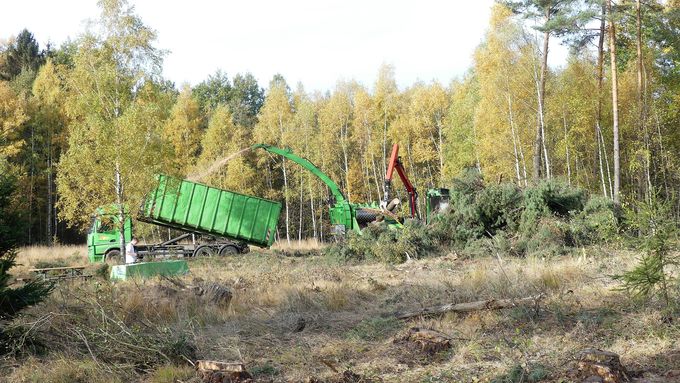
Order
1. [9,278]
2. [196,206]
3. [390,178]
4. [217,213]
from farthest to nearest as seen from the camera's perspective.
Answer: [217,213]
[196,206]
[390,178]
[9,278]

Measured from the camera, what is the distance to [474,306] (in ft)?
31.5

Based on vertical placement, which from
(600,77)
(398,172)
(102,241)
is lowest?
(102,241)

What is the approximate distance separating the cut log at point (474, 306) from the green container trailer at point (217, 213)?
15251 millimetres

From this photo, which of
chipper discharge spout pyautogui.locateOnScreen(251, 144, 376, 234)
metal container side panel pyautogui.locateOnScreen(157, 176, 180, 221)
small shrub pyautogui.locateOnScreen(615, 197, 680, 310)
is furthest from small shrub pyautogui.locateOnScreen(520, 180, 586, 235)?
metal container side panel pyautogui.locateOnScreen(157, 176, 180, 221)

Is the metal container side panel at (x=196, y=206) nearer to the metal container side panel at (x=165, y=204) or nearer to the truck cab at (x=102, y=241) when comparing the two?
the metal container side panel at (x=165, y=204)

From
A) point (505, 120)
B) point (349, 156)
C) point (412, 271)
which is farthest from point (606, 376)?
point (349, 156)

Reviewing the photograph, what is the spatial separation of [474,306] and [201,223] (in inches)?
649

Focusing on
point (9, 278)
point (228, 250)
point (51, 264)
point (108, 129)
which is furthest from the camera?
point (228, 250)

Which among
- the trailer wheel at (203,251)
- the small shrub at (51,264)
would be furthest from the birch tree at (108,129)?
the trailer wheel at (203,251)

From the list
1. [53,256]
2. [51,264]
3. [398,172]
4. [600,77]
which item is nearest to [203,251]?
[51,264]

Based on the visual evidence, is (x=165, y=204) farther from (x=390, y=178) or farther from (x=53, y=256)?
(x=390, y=178)

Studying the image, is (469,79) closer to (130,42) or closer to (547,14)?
(547,14)

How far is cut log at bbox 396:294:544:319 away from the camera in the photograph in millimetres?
9445

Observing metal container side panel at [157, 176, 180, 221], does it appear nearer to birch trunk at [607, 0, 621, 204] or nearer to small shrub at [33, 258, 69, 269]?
small shrub at [33, 258, 69, 269]
